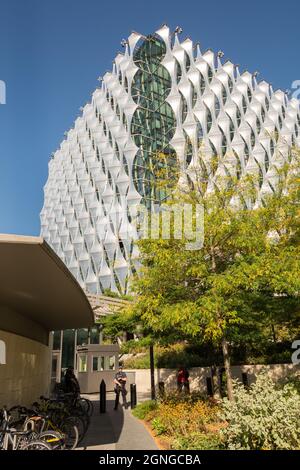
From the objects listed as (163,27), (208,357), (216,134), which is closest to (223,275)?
(208,357)

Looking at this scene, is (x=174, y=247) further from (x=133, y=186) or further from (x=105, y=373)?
(x=133, y=186)

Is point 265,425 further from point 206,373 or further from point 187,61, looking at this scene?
point 187,61

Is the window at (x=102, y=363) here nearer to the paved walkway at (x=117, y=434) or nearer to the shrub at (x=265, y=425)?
the paved walkway at (x=117, y=434)

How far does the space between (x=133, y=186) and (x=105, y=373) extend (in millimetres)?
36119

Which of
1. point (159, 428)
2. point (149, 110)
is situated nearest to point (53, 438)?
point (159, 428)

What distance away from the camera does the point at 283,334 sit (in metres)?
24.8

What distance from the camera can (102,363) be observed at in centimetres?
2483

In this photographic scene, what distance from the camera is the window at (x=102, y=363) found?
80.4ft

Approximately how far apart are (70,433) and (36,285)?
3914 millimetres

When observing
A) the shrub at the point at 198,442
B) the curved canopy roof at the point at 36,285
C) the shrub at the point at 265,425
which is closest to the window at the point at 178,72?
the curved canopy roof at the point at 36,285

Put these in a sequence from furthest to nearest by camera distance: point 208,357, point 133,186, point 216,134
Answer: point 216,134, point 133,186, point 208,357

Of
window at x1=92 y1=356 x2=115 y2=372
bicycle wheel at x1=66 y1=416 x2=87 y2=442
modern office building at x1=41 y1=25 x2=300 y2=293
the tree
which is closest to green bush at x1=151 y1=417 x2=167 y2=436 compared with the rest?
bicycle wheel at x1=66 y1=416 x2=87 y2=442

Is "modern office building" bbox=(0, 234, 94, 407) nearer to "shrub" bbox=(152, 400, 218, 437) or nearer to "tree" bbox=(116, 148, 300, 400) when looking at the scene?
"tree" bbox=(116, 148, 300, 400)

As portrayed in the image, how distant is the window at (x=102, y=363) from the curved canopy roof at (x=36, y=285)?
34.1 feet
